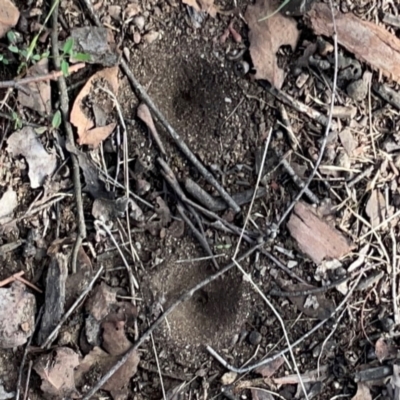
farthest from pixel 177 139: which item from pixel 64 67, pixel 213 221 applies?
pixel 64 67

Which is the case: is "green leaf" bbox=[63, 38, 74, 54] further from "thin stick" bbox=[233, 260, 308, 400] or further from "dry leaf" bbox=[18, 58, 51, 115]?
"thin stick" bbox=[233, 260, 308, 400]

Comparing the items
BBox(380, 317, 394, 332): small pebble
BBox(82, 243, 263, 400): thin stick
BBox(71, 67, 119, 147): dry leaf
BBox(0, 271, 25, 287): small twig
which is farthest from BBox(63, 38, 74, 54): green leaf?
BBox(380, 317, 394, 332): small pebble

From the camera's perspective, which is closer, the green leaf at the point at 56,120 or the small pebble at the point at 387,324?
the green leaf at the point at 56,120

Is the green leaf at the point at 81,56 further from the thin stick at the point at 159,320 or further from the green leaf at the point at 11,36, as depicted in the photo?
the thin stick at the point at 159,320

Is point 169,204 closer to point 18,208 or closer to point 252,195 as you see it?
point 252,195

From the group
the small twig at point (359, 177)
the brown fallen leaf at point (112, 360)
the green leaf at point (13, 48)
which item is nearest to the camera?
the green leaf at point (13, 48)

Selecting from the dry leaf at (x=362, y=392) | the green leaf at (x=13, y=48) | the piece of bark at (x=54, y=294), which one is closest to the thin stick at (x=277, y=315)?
the dry leaf at (x=362, y=392)
